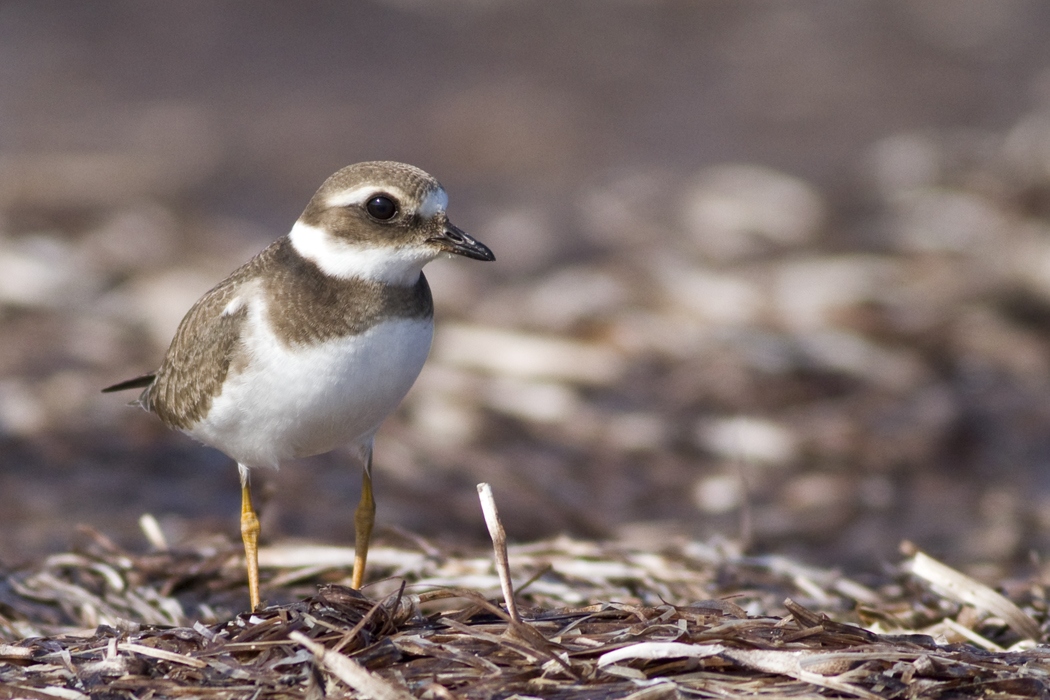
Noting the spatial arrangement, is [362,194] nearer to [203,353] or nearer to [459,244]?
[459,244]

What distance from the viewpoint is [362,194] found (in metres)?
4.34

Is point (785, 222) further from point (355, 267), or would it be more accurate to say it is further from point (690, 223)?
point (355, 267)

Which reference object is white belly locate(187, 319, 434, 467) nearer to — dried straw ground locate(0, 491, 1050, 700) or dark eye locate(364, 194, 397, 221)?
dark eye locate(364, 194, 397, 221)

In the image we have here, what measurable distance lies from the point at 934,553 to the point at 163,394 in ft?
12.4

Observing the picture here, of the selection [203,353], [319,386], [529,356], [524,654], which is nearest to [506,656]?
[524,654]

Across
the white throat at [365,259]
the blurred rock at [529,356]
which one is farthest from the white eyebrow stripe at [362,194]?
the blurred rock at [529,356]

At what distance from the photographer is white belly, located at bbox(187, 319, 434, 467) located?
13.6 feet

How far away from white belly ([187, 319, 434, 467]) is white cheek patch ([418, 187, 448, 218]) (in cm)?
37

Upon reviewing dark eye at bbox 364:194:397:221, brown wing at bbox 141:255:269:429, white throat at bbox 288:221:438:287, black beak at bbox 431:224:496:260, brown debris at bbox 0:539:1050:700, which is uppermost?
dark eye at bbox 364:194:397:221

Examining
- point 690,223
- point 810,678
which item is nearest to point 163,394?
point 810,678

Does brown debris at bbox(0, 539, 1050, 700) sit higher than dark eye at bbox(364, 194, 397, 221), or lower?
lower

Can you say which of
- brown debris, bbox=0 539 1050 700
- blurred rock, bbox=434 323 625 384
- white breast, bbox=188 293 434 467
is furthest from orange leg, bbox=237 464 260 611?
blurred rock, bbox=434 323 625 384

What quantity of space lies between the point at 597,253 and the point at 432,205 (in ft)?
22.2

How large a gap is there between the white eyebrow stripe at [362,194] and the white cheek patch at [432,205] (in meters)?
0.07
